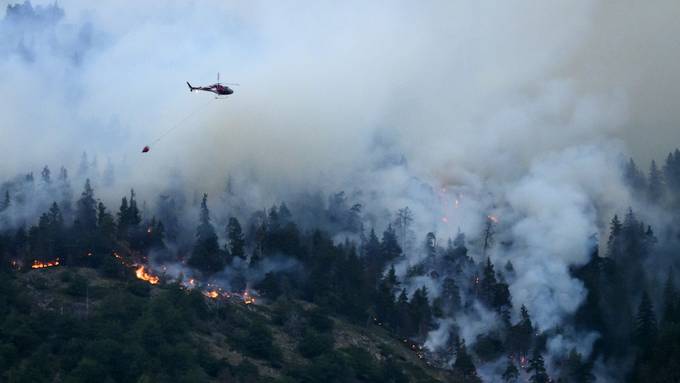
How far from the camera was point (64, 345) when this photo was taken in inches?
7505

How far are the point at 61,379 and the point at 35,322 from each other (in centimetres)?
1419

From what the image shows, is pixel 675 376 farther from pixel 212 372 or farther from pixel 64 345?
pixel 64 345

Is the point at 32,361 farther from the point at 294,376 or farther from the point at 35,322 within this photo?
the point at 294,376

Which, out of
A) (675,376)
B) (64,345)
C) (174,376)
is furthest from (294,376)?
(675,376)

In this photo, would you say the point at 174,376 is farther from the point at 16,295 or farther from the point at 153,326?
the point at 16,295

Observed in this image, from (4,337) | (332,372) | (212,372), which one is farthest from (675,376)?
(4,337)

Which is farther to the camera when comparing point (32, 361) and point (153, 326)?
point (153, 326)

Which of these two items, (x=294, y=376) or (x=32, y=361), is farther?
(x=294, y=376)

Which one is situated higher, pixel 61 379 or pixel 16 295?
pixel 16 295

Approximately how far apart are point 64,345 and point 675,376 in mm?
80611

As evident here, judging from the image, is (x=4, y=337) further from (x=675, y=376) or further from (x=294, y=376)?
(x=675, y=376)

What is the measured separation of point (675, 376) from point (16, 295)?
88.7m

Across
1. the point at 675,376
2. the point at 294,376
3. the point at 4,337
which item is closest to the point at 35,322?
the point at 4,337

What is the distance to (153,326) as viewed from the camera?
645 ft
